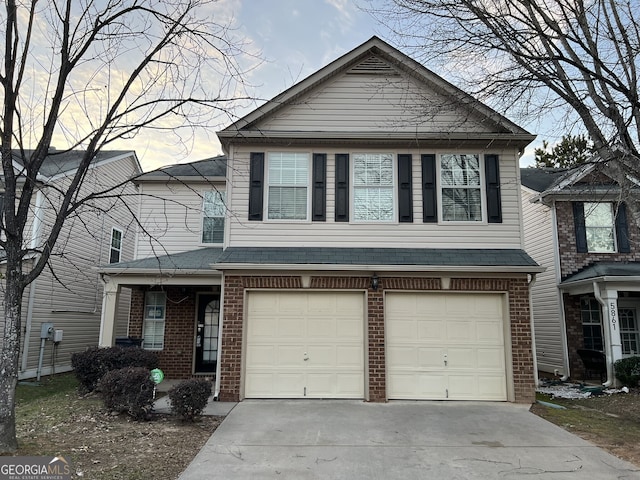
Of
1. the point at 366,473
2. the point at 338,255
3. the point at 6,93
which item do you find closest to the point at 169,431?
the point at 366,473

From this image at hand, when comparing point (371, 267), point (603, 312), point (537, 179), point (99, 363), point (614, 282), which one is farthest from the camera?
point (537, 179)

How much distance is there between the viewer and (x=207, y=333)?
A: 41.7 feet

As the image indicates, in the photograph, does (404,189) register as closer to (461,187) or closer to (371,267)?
(461,187)

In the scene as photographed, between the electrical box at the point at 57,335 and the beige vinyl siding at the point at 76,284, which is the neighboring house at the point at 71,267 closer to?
the beige vinyl siding at the point at 76,284

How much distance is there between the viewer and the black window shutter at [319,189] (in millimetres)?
9969

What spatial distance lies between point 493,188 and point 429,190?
1.44m

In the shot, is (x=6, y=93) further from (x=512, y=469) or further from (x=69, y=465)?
(x=512, y=469)

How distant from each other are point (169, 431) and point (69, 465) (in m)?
1.77

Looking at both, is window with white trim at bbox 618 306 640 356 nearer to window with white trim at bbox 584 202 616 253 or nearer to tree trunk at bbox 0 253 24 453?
window with white trim at bbox 584 202 616 253

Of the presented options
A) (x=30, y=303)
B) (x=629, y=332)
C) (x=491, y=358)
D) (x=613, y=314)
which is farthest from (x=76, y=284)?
(x=629, y=332)

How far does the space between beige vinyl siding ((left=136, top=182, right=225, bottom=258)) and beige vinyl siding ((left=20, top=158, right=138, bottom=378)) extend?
0.91m

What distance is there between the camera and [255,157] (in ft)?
33.6

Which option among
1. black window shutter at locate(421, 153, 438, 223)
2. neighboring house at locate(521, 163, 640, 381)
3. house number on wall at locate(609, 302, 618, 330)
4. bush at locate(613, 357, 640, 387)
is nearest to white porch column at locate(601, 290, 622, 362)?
house number on wall at locate(609, 302, 618, 330)

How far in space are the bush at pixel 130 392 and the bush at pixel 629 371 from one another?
36.3 ft
